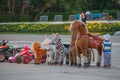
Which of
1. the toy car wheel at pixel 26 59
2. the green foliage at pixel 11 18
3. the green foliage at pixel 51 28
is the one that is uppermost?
the green foliage at pixel 11 18

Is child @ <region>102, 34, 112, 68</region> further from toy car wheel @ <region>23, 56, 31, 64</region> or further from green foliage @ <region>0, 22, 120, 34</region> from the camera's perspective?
green foliage @ <region>0, 22, 120, 34</region>

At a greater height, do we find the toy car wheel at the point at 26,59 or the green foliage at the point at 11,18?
the green foliage at the point at 11,18

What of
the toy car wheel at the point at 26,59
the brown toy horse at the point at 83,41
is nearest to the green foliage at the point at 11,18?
the toy car wheel at the point at 26,59

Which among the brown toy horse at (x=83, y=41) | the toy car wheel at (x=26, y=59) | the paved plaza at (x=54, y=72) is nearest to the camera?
the paved plaza at (x=54, y=72)

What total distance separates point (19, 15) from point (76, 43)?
34.0 m

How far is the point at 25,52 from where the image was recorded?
55.7ft

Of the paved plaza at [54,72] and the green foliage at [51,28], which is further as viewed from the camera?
the green foliage at [51,28]

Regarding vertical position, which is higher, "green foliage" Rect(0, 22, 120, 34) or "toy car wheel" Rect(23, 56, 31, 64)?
"green foliage" Rect(0, 22, 120, 34)

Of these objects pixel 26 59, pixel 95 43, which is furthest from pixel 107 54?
pixel 26 59

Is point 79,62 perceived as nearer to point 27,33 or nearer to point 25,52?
point 25,52

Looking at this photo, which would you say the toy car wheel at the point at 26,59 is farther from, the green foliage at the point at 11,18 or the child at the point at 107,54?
the green foliage at the point at 11,18

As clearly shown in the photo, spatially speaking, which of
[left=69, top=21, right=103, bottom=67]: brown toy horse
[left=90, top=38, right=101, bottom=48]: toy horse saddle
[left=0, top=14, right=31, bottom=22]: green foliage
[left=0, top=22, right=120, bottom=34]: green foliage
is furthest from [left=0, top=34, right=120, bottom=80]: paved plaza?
[left=0, top=14, right=31, bottom=22]: green foliage

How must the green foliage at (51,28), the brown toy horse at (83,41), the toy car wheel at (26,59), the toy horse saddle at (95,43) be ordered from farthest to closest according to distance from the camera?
1. the green foliage at (51,28)
2. the toy car wheel at (26,59)
3. the toy horse saddle at (95,43)
4. the brown toy horse at (83,41)

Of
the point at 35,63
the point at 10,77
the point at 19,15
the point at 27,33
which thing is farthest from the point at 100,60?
the point at 19,15
